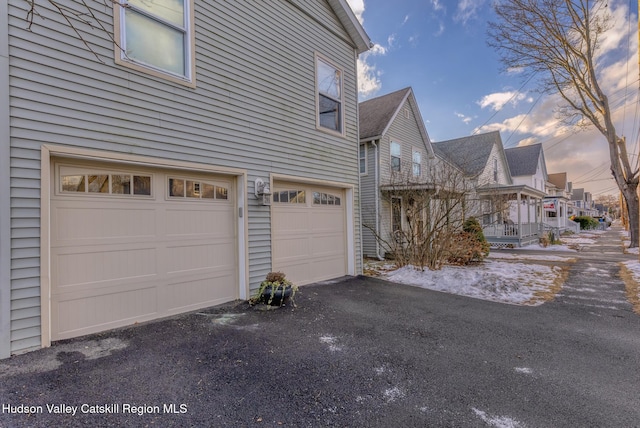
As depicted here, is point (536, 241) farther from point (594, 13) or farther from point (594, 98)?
point (594, 13)

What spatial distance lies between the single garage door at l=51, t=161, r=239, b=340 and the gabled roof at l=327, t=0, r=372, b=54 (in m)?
5.06

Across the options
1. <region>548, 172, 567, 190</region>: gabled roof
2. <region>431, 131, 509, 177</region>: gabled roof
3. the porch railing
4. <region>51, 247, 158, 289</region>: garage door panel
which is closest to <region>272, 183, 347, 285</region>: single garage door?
<region>51, 247, 158, 289</region>: garage door panel

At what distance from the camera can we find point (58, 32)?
3477mm

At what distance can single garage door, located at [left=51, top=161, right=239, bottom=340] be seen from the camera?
143 inches

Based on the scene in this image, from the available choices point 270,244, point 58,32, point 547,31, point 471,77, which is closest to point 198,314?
point 270,244

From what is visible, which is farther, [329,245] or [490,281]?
[329,245]

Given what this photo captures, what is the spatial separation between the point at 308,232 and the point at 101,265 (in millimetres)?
3857

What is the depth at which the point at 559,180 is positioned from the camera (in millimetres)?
32875

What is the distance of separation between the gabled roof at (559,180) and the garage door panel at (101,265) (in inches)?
1517

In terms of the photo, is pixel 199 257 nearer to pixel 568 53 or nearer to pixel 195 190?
pixel 195 190

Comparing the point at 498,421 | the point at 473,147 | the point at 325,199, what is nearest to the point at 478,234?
the point at 325,199

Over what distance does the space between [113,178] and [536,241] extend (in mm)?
18862

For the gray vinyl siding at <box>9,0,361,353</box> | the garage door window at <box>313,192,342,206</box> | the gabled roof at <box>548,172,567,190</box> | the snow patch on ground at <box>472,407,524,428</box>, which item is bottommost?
the snow patch on ground at <box>472,407,524,428</box>

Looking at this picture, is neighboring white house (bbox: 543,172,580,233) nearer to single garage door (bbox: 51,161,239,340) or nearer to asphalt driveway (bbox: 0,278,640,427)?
asphalt driveway (bbox: 0,278,640,427)
